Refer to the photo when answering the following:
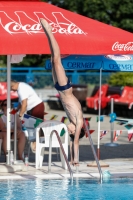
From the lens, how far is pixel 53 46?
32.3ft

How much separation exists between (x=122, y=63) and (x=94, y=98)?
1584 cm

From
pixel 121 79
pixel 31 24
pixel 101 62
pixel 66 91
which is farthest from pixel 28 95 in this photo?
pixel 121 79

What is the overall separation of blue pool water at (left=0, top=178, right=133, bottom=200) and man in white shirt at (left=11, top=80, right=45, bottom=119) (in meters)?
3.06

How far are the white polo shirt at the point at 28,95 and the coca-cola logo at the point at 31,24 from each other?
8.32ft

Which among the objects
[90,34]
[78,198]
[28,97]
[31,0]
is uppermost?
[31,0]

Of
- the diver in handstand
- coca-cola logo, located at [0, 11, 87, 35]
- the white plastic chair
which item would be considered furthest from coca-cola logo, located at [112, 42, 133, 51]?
the white plastic chair

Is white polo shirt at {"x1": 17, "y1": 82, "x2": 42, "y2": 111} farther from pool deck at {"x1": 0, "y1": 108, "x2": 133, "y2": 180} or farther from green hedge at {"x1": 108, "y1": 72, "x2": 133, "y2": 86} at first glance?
green hedge at {"x1": 108, "y1": 72, "x2": 133, "y2": 86}

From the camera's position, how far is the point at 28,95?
45.2 ft

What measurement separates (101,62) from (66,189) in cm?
336

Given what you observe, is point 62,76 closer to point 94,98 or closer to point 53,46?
point 53,46

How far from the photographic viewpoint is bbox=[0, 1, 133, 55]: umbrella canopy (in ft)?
33.7

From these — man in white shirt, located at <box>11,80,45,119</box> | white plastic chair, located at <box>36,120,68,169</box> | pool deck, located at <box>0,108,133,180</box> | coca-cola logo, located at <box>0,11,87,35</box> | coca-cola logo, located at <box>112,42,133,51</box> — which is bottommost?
pool deck, located at <box>0,108,133,180</box>

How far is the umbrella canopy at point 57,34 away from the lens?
10.3m

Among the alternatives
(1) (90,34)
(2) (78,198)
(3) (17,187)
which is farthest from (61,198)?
(1) (90,34)
